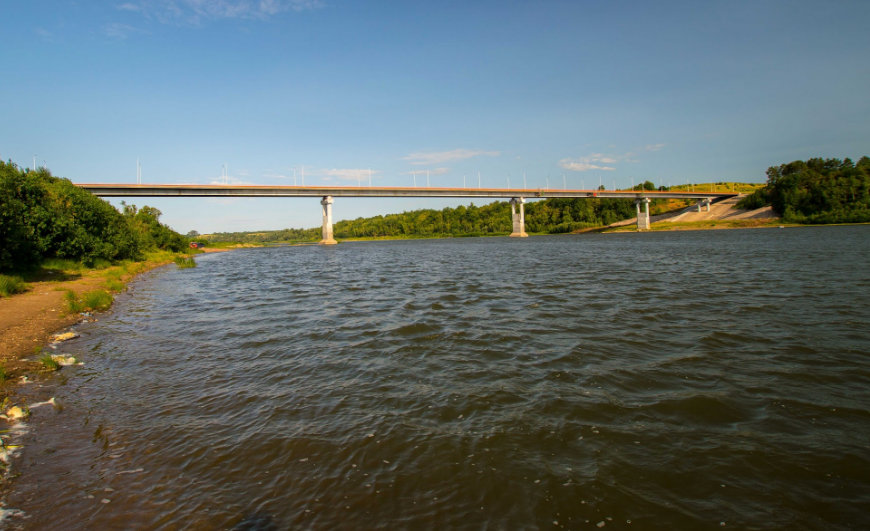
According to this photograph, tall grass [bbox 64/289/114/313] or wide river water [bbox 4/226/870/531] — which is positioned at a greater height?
tall grass [bbox 64/289/114/313]

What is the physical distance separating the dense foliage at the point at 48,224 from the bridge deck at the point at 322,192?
50463 mm

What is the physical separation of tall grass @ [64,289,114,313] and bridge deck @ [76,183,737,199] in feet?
238

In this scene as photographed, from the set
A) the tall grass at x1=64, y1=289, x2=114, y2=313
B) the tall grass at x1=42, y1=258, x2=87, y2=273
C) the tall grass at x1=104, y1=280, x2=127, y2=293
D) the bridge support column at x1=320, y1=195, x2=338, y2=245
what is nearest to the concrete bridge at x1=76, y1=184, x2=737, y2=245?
the bridge support column at x1=320, y1=195, x2=338, y2=245

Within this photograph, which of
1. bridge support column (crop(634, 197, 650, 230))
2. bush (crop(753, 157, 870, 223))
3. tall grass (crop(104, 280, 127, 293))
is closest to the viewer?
tall grass (crop(104, 280, 127, 293))

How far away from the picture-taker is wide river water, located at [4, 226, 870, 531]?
15.0ft

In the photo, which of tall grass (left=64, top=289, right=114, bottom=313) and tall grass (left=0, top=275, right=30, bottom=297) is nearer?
tall grass (left=64, top=289, right=114, bottom=313)

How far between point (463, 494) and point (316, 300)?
16.0 meters

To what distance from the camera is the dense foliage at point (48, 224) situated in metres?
21.4

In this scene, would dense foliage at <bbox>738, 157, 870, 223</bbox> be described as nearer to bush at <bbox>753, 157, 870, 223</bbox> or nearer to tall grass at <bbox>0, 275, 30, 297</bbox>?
bush at <bbox>753, 157, 870, 223</bbox>

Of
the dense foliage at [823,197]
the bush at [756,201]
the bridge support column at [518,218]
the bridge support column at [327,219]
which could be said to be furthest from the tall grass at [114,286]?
the bush at [756,201]

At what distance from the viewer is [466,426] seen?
6.49 m

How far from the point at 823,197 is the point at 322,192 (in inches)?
5086

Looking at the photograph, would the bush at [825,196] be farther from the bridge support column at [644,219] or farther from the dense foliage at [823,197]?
the bridge support column at [644,219]

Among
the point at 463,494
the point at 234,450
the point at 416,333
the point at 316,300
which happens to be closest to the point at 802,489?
the point at 463,494
